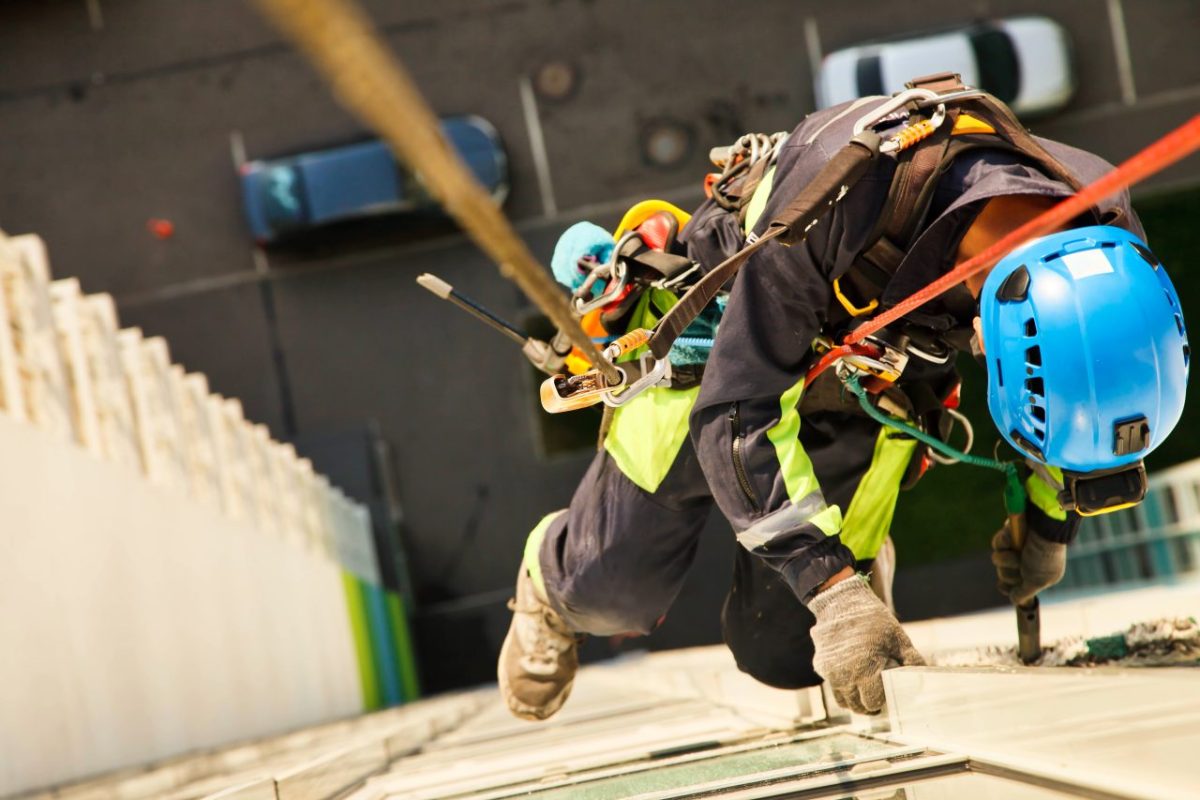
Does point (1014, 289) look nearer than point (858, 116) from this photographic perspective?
Yes

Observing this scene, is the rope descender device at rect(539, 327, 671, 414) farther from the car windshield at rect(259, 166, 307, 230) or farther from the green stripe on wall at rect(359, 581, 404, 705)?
the car windshield at rect(259, 166, 307, 230)

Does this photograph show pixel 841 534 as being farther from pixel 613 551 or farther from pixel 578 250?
pixel 578 250

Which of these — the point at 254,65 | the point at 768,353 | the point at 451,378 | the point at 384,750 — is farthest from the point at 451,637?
the point at 768,353

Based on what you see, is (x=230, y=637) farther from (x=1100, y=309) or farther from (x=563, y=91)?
(x=563, y=91)

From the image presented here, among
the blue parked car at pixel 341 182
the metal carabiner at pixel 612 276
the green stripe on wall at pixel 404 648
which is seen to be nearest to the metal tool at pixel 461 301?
the metal carabiner at pixel 612 276

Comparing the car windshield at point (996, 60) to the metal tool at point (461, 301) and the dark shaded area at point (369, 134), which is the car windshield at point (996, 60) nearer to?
the dark shaded area at point (369, 134)

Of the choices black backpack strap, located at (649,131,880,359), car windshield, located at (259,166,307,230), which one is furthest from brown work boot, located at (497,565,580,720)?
car windshield, located at (259,166,307,230)

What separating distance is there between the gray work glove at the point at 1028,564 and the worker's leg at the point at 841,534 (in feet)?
0.67

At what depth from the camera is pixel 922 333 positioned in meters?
1.78

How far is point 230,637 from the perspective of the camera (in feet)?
12.9

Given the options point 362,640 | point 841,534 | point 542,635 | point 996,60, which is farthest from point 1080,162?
point 996,60

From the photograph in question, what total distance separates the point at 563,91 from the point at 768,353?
6.73 metres

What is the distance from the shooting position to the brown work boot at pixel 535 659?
246 centimetres

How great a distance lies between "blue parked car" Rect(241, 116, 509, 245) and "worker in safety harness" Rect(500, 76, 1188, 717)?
20.0 feet
